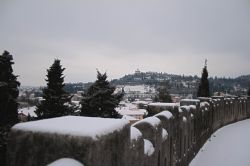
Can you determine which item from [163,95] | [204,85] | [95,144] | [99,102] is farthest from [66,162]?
[163,95]

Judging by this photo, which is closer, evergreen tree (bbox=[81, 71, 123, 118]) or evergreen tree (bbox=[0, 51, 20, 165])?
evergreen tree (bbox=[0, 51, 20, 165])

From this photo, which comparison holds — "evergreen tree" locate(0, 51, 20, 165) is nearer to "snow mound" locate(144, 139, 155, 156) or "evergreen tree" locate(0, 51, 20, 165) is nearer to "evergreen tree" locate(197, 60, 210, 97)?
"snow mound" locate(144, 139, 155, 156)

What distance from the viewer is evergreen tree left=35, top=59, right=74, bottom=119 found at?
86.9 feet

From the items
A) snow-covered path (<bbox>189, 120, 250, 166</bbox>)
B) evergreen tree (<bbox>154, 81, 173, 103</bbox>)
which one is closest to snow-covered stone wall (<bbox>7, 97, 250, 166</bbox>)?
snow-covered path (<bbox>189, 120, 250, 166</bbox>)

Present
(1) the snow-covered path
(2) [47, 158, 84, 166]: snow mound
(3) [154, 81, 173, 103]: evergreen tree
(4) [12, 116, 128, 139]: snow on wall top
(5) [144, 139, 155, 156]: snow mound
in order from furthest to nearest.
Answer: (3) [154, 81, 173, 103]: evergreen tree < (1) the snow-covered path < (5) [144, 139, 155, 156]: snow mound < (4) [12, 116, 128, 139]: snow on wall top < (2) [47, 158, 84, 166]: snow mound

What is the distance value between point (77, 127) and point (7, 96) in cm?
2177

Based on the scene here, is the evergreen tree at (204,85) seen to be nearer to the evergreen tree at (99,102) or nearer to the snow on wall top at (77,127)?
the evergreen tree at (99,102)

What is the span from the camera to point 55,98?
27.0 meters

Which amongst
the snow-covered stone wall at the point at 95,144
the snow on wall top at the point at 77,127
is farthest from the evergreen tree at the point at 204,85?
the snow on wall top at the point at 77,127

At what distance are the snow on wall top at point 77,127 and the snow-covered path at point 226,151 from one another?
5430 mm

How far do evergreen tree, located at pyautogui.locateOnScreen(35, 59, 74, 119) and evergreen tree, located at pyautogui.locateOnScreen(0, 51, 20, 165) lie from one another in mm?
3541

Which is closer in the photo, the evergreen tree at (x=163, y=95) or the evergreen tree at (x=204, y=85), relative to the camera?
the evergreen tree at (x=204, y=85)

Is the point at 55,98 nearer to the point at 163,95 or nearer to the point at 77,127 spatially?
the point at 77,127

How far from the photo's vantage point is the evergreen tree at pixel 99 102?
28297 millimetres
